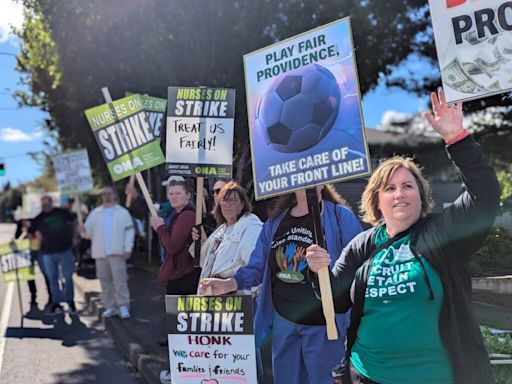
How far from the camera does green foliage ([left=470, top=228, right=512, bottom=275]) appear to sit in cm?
537

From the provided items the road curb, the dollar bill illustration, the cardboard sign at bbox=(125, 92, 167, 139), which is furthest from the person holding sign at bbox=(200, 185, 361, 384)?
the cardboard sign at bbox=(125, 92, 167, 139)

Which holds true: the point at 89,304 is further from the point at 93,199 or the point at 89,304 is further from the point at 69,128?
the point at 93,199

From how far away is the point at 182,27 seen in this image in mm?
10031

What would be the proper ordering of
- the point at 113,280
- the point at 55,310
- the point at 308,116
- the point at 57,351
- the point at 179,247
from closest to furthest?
1. the point at 308,116
2. the point at 179,247
3. the point at 57,351
4. the point at 113,280
5. the point at 55,310

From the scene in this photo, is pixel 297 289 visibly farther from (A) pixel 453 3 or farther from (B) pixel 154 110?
(B) pixel 154 110

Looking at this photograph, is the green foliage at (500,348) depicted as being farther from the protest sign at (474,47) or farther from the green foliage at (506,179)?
the green foliage at (506,179)

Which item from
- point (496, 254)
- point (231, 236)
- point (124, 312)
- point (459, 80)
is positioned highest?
point (459, 80)

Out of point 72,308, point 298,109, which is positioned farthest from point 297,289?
point 72,308

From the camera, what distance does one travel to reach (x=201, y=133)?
14.2ft

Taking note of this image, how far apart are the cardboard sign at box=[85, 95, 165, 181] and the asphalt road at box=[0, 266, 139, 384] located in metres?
2.40

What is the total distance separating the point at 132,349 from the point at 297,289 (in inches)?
152

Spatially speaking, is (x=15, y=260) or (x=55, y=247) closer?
(x=55, y=247)

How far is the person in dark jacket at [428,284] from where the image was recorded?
2105mm

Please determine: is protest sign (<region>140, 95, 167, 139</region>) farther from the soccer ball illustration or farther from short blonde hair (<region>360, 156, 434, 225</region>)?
short blonde hair (<region>360, 156, 434, 225</region>)
